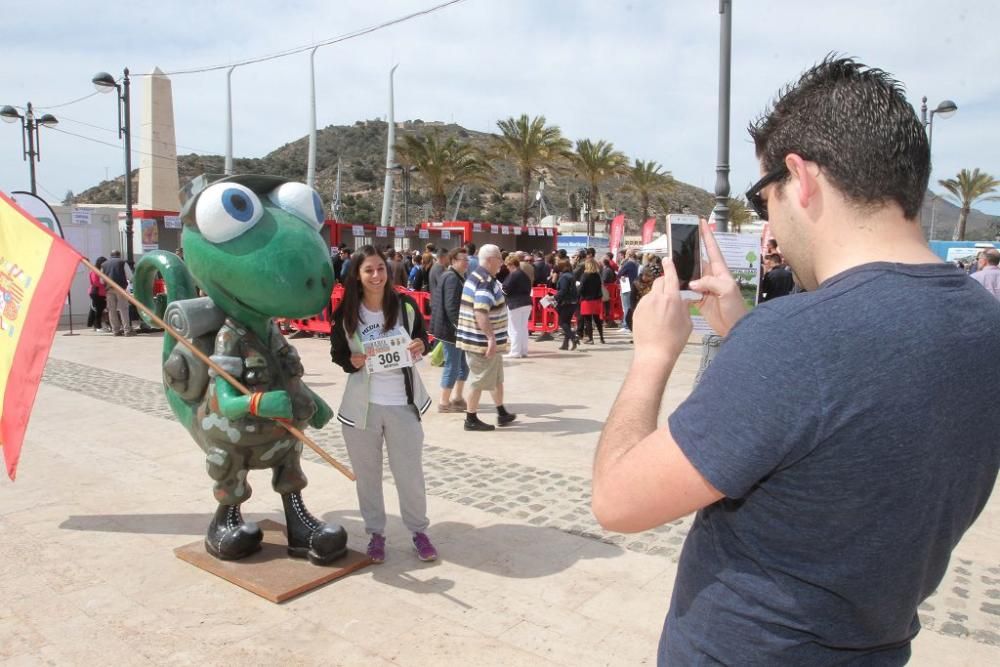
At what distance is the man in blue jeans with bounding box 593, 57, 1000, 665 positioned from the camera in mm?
Answer: 1076

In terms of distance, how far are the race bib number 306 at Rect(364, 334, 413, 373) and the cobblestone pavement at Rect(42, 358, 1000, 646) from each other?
1414mm

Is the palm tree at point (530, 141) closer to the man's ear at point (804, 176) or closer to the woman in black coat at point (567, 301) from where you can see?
the woman in black coat at point (567, 301)

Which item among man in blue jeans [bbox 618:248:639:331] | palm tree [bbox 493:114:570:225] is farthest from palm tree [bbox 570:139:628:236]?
man in blue jeans [bbox 618:248:639:331]

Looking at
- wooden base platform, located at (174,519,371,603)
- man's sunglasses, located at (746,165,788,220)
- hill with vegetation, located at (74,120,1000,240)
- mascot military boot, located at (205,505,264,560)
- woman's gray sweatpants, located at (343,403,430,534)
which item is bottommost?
wooden base platform, located at (174,519,371,603)

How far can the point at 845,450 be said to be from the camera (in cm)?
108

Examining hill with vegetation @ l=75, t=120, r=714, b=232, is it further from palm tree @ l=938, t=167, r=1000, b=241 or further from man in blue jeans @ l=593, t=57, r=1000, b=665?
man in blue jeans @ l=593, t=57, r=1000, b=665

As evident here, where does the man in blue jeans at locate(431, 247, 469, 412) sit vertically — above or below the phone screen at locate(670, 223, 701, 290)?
below

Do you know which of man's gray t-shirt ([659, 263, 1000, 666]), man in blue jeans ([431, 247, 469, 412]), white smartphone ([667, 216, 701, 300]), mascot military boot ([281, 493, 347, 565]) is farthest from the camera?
man in blue jeans ([431, 247, 469, 412])

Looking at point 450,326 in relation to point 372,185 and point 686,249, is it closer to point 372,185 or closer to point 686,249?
point 686,249

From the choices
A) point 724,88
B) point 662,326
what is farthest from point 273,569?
point 724,88

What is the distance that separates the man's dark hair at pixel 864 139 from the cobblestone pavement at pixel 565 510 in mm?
3167

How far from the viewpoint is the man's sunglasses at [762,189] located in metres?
1.30

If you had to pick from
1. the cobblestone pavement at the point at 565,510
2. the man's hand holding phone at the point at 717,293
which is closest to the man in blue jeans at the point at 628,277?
the cobblestone pavement at the point at 565,510

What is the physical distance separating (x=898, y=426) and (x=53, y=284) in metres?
4.13
